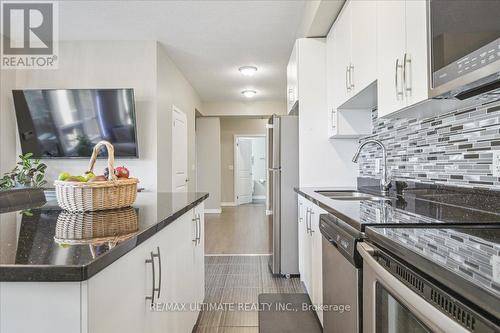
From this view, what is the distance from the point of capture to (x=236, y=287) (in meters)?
2.87

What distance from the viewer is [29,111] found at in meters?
3.55

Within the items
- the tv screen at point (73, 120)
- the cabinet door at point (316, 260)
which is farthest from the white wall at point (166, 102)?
the cabinet door at point (316, 260)

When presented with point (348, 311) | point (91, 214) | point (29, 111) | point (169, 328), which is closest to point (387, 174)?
point (348, 311)

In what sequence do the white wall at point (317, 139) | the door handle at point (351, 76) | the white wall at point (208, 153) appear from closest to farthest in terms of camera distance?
the door handle at point (351, 76) → the white wall at point (317, 139) → the white wall at point (208, 153)

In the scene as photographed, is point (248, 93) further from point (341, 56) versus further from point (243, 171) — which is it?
point (341, 56)

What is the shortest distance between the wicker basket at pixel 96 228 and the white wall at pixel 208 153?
628 centimetres

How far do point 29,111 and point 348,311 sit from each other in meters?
3.89

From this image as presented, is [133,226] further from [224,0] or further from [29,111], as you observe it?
[29,111]

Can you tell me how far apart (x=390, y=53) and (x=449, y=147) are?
554 mm

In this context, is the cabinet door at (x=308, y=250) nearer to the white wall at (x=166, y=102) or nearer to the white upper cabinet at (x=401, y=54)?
the white upper cabinet at (x=401, y=54)

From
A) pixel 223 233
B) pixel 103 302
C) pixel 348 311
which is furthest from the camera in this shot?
pixel 223 233

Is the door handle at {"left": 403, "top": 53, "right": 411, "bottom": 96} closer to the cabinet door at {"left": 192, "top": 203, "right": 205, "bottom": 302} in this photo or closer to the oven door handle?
the oven door handle

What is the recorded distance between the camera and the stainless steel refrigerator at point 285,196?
10.4 feet

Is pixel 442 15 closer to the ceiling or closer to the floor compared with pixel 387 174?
closer to the ceiling
